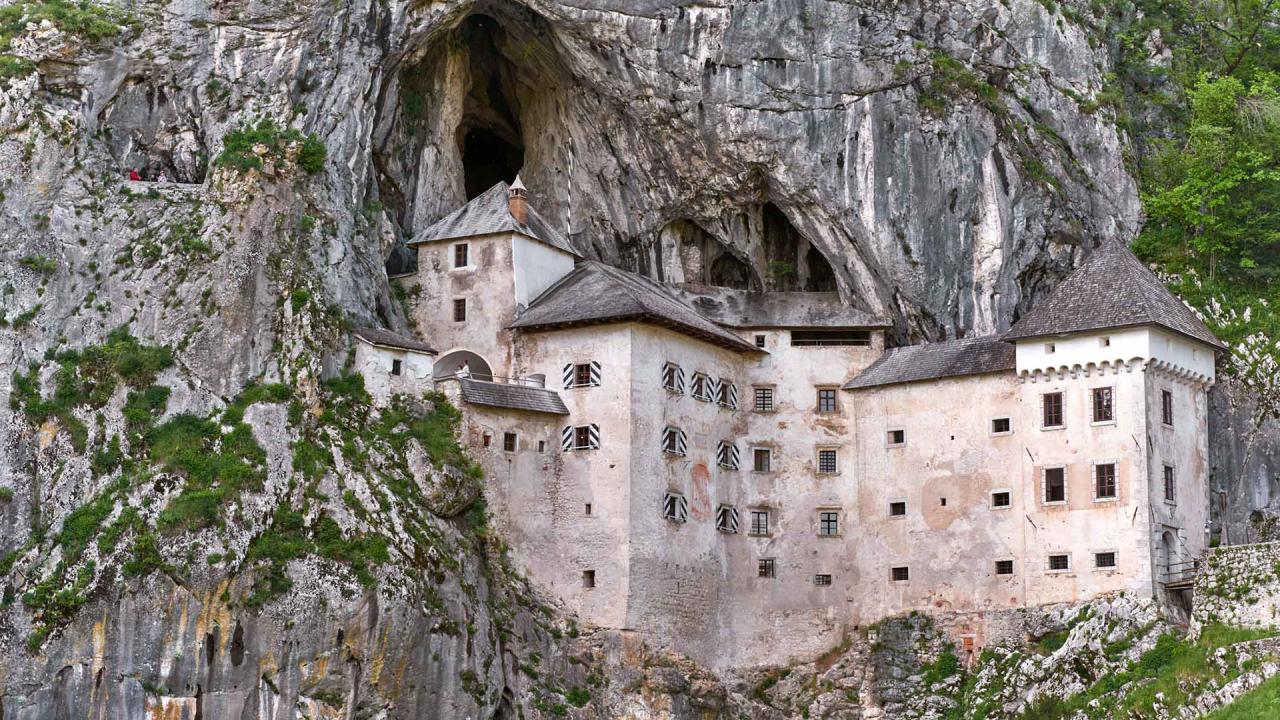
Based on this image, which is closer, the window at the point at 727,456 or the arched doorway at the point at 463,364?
the arched doorway at the point at 463,364

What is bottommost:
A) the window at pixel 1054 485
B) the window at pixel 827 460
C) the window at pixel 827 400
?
the window at pixel 1054 485

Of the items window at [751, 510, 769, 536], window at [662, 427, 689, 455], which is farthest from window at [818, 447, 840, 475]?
window at [662, 427, 689, 455]

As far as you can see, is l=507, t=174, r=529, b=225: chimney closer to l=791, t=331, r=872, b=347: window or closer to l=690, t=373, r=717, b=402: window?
l=690, t=373, r=717, b=402: window

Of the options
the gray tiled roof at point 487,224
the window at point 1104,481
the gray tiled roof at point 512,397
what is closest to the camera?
the window at point 1104,481

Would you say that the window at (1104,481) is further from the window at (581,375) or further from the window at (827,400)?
the window at (581,375)

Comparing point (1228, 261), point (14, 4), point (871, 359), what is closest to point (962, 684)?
point (871, 359)

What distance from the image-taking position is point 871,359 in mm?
89438

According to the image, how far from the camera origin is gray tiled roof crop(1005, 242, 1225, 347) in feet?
268

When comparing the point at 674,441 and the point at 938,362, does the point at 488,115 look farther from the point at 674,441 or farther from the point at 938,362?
the point at 938,362

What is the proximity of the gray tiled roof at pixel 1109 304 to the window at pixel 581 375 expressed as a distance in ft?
56.4

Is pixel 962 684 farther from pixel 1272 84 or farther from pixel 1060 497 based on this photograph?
pixel 1272 84

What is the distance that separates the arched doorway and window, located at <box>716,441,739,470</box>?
34.1 feet

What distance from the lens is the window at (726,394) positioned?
88.1m

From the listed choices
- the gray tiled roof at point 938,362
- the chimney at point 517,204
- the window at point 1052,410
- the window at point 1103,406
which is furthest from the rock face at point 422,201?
the window at point 1103,406
